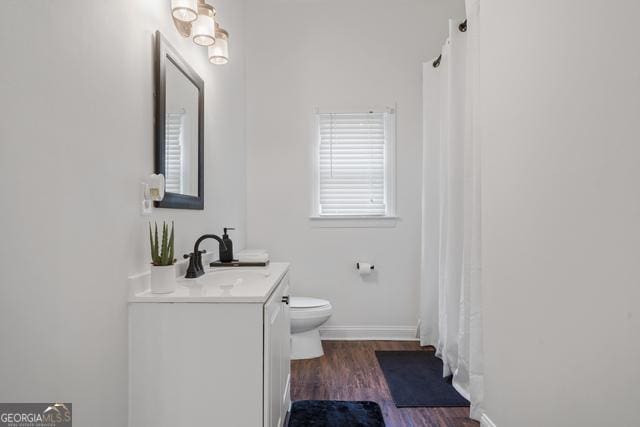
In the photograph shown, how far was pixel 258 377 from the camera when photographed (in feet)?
4.07

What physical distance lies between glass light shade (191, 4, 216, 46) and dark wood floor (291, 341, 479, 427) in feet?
6.49

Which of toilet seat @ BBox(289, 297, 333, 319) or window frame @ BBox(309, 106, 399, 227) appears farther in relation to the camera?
window frame @ BBox(309, 106, 399, 227)

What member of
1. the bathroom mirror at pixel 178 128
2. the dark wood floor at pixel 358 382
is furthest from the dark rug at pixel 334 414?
the bathroom mirror at pixel 178 128

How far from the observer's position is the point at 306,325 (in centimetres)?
266

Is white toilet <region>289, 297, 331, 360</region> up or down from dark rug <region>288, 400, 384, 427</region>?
up

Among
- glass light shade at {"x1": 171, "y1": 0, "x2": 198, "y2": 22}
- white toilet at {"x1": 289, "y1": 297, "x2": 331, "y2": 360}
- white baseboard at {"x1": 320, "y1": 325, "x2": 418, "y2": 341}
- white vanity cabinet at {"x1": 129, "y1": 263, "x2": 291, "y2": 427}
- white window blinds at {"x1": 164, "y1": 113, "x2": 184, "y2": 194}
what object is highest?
glass light shade at {"x1": 171, "y1": 0, "x2": 198, "y2": 22}

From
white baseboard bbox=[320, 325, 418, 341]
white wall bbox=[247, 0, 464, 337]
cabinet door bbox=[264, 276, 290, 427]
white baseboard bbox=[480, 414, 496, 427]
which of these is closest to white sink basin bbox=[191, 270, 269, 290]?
cabinet door bbox=[264, 276, 290, 427]

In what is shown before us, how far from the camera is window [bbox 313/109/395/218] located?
320 centimetres

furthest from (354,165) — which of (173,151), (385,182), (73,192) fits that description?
(73,192)

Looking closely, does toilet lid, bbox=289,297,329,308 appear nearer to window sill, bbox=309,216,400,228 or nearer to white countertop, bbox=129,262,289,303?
window sill, bbox=309,216,400,228

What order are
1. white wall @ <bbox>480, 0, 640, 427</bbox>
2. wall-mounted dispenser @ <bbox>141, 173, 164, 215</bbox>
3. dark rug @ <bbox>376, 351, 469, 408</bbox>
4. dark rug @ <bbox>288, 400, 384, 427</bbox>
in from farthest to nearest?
dark rug @ <bbox>376, 351, 469, 408</bbox>
dark rug @ <bbox>288, 400, 384, 427</bbox>
wall-mounted dispenser @ <bbox>141, 173, 164, 215</bbox>
white wall @ <bbox>480, 0, 640, 427</bbox>

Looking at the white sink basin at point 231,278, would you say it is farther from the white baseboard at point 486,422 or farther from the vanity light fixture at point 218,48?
the white baseboard at point 486,422

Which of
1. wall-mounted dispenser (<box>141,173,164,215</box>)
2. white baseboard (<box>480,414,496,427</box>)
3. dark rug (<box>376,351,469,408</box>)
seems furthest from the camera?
dark rug (<box>376,351,469,408</box>)

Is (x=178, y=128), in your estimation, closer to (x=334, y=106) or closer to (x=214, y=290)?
(x=214, y=290)
